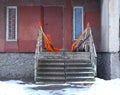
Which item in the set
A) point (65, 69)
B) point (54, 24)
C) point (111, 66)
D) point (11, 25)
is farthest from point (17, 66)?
point (111, 66)

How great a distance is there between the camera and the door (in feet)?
59.9

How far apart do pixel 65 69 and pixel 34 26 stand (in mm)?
4192

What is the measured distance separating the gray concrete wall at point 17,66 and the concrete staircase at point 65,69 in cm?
204

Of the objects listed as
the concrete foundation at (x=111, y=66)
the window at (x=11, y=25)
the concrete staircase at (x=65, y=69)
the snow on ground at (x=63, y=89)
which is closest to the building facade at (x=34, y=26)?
the window at (x=11, y=25)

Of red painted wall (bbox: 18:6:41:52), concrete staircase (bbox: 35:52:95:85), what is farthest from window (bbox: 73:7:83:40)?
concrete staircase (bbox: 35:52:95:85)

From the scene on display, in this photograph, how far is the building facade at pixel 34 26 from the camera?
17484 millimetres

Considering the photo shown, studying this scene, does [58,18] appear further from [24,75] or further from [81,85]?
[81,85]

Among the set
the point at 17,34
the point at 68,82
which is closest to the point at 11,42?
the point at 17,34

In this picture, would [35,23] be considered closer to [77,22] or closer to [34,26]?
[34,26]

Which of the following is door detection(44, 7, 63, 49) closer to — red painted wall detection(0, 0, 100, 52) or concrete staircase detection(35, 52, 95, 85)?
red painted wall detection(0, 0, 100, 52)

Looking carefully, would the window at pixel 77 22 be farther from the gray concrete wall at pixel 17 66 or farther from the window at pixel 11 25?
the window at pixel 11 25

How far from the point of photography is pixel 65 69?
14906 mm

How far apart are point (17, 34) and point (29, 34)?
687 millimetres

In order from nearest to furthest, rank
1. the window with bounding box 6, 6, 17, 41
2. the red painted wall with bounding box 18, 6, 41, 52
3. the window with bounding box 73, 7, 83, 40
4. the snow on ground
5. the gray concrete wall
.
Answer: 1. the snow on ground
2. the gray concrete wall
3. the red painted wall with bounding box 18, 6, 41, 52
4. the window with bounding box 6, 6, 17, 41
5. the window with bounding box 73, 7, 83, 40
